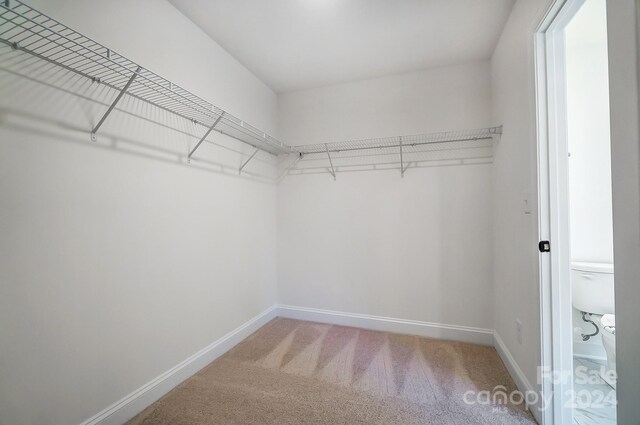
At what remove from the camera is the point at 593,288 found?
5.92ft

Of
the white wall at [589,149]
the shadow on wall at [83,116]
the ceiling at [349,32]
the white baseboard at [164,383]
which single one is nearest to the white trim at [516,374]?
the white wall at [589,149]

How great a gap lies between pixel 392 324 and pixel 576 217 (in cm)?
175

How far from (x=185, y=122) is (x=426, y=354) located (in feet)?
8.38

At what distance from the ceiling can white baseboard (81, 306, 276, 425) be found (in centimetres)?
239

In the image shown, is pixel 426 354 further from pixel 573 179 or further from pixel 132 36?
pixel 132 36

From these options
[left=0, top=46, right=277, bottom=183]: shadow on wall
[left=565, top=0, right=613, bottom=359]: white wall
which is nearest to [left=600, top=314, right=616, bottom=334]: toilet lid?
[left=565, top=0, right=613, bottom=359]: white wall

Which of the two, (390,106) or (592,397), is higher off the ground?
(390,106)

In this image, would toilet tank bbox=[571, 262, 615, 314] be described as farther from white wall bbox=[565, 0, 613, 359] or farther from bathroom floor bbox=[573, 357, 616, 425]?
bathroom floor bbox=[573, 357, 616, 425]

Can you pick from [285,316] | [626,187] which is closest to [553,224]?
[626,187]

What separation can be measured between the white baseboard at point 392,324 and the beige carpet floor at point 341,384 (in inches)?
3.0

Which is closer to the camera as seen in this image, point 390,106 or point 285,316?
point 390,106

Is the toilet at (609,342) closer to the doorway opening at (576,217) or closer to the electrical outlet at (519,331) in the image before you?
the doorway opening at (576,217)

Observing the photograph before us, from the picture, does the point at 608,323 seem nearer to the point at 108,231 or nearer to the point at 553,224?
the point at 553,224

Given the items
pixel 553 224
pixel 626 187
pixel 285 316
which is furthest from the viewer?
pixel 285 316
